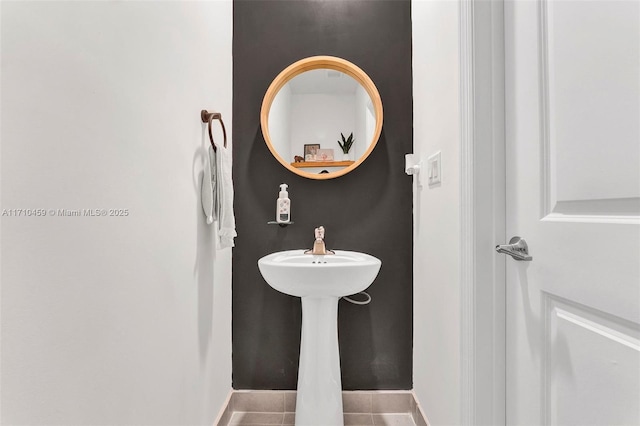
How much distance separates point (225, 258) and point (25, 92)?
1.09 metres

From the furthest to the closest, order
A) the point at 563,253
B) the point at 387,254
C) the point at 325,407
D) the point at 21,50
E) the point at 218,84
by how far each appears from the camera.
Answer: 1. the point at 387,254
2. the point at 218,84
3. the point at 325,407
4. the point at 563,253
5. the point at 21,50

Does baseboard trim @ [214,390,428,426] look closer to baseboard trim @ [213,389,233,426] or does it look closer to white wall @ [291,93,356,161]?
baseboard trim @ [213,389,233,426]

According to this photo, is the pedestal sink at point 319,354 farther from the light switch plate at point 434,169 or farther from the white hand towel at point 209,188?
the light switch plate at point 434,169

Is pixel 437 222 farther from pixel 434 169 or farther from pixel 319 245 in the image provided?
pixel 319 245

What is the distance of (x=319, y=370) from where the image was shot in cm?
127

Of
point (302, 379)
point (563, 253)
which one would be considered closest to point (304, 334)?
point (302, 379)

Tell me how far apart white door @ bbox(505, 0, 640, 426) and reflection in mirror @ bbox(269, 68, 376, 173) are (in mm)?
811

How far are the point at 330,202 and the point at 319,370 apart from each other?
78cm

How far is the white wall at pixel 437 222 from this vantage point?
1.00m

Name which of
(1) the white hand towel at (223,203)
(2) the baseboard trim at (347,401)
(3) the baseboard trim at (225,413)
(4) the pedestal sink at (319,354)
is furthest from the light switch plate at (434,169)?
(3) the baseboard trim at (225,413)

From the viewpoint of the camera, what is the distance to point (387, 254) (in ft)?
5.11

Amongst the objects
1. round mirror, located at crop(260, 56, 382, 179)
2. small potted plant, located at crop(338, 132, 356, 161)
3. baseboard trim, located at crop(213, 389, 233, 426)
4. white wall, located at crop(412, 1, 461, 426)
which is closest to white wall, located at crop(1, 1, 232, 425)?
baseboard trim, located at crop(213, 389, 233, 426)

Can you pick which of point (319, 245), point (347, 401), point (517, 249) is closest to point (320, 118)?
point (319, 245)

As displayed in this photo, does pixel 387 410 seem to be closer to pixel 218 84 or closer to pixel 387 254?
pixel 387 254
